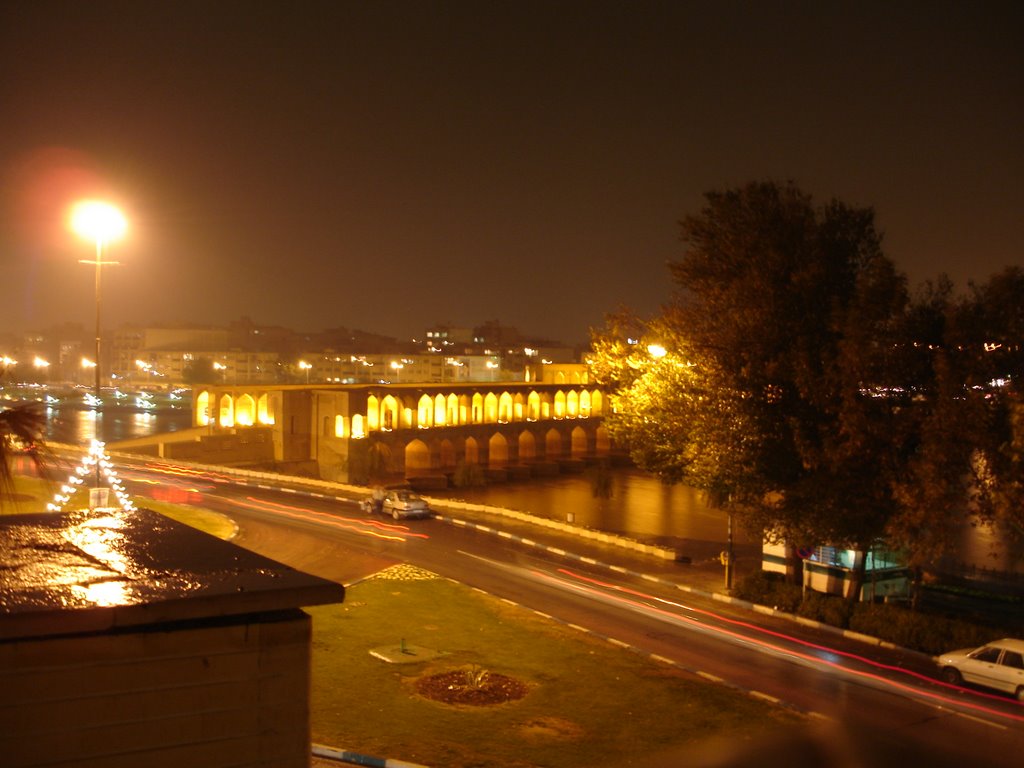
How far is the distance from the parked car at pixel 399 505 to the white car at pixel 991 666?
14126mm

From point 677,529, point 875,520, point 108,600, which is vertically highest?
point 108,600

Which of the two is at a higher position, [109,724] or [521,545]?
[109,724]

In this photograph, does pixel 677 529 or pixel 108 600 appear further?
pixel 677 529

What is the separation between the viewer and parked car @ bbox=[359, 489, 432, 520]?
23.5 m

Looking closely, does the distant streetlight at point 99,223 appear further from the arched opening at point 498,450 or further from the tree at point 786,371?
the arched opening at point 498,450

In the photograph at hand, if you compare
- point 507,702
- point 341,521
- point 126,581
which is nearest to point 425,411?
point 341,521

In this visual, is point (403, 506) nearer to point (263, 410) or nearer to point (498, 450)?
point (263, 410)

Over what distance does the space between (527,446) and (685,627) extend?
51.5 metres

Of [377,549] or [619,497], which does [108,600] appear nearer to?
[377,549]

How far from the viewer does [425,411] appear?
193 feet

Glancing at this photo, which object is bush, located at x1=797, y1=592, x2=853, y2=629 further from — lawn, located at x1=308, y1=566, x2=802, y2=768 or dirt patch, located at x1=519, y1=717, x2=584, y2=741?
dirt patch, located at x1=519, y1=717, x2=584, y2=741

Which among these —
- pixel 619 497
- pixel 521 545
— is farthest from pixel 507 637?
pixel 619 497

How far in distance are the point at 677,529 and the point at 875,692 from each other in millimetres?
26961

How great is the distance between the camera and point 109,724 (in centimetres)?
387
